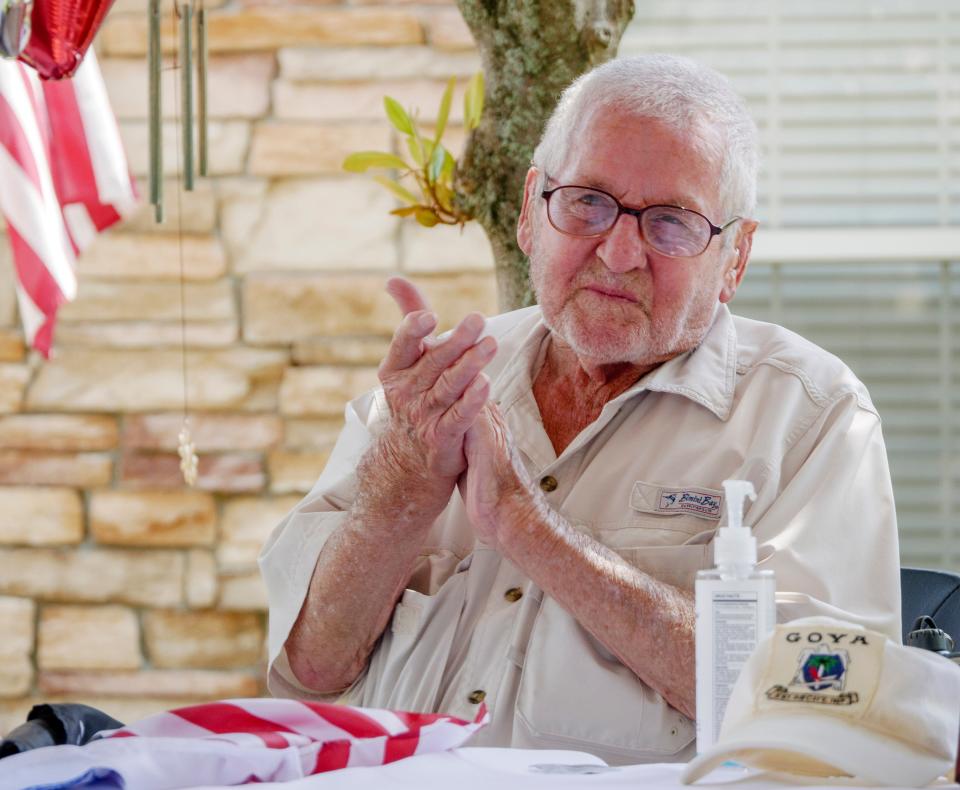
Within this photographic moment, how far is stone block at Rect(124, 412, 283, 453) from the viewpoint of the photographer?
3688 mm

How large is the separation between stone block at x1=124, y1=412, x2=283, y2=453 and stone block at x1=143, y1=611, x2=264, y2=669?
44 cm

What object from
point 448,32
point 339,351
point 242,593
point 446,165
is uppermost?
point 448,32

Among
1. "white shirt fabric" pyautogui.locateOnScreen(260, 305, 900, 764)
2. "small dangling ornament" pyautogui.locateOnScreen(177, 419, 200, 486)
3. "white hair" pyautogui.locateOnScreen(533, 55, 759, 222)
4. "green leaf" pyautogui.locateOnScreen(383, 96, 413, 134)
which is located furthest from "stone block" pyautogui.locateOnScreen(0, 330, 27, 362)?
"white hair" pyautogui.locateOnScreen(533, 55, 759, 222)

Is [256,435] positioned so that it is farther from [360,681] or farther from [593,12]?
[360,681]

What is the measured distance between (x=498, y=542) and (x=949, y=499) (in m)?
2.32

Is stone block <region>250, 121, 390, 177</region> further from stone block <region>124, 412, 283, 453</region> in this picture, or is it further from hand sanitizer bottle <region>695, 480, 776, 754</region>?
hand sanitizer bottle <region>695, 480, 776, 754</region>

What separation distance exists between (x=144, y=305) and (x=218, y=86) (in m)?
0.60

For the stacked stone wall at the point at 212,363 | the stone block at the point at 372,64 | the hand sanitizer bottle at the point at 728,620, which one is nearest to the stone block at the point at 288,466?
the stacked stone wall at the point at 212,363

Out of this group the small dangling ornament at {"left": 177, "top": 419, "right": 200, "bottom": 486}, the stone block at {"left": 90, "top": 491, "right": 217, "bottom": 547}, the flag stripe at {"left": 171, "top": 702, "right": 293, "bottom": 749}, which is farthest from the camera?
the stone block at {"left": 90, "top": 491, "right": 217, "bottom": 547}

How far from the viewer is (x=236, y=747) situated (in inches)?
38.4

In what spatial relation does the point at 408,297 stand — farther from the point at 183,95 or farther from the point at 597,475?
the point at 183,95

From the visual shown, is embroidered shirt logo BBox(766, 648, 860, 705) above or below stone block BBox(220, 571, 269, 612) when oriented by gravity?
above

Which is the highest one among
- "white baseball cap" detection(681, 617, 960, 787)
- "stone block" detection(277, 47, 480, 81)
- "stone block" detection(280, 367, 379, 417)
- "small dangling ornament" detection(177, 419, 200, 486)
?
"stone block" detection(277, 47, 480, 81)

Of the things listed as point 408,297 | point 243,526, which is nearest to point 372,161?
point 243,526
